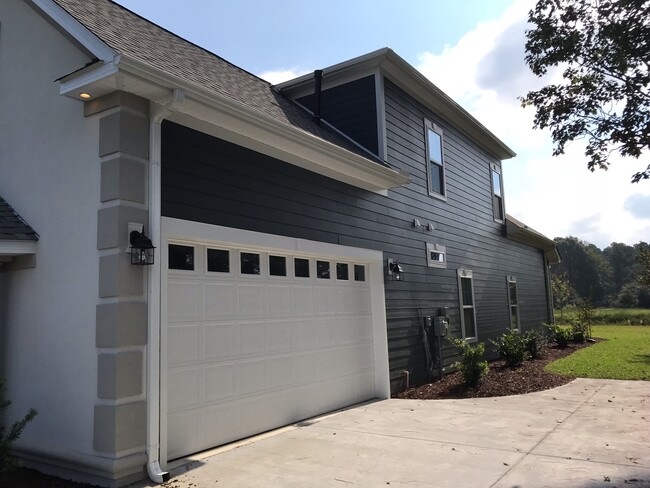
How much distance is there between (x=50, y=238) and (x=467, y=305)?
372 inches

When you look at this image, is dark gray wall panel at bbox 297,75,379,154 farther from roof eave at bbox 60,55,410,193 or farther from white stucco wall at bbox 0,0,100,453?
white stucco wall at bbox 0,0,100,453

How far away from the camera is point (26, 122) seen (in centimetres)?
579

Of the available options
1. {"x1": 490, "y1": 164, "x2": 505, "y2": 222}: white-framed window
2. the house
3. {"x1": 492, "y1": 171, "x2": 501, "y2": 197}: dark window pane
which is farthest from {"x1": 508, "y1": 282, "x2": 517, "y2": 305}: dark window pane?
the house

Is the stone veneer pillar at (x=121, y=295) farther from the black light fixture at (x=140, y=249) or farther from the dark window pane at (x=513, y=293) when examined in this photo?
the dark window pane at (x=513, y=293)

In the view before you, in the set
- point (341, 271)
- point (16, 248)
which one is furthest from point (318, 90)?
point (16, 248)

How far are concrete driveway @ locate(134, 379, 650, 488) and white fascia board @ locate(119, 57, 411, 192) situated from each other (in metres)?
3.47

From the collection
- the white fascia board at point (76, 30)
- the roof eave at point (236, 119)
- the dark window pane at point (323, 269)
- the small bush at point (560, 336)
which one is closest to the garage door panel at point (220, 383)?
the dark window pane at point (323, 269)

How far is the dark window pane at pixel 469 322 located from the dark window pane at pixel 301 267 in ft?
19.6

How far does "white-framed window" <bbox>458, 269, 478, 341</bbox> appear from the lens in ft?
39.0

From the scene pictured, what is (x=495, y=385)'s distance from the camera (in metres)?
9.18

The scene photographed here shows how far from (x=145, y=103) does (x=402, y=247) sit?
579 cm

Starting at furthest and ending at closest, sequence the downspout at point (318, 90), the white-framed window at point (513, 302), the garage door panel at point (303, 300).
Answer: the white-framed window at point (513, 302) → the downspout at point (318, 90) → the garage door panel at point (303, 300)

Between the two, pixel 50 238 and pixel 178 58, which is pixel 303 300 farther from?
pixel 178 58

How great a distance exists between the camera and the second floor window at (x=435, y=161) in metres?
11.3
